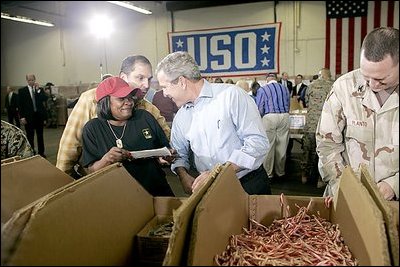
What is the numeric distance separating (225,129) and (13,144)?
0.90m

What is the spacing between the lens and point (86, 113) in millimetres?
1560

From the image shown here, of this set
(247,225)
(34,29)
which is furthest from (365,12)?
(247,225)

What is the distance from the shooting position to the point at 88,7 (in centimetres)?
143

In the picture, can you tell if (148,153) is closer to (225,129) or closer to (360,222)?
(225,129)

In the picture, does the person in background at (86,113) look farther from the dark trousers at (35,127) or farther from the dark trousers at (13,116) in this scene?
the dark trousers at (13,116)

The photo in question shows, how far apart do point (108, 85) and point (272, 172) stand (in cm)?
287

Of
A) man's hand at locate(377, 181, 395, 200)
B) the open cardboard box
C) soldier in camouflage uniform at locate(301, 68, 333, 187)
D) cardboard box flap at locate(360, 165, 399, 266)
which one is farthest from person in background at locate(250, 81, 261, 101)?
cardboard box flap at locate(360, 165, 399, 266)

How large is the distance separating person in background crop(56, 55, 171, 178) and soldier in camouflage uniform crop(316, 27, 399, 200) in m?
0.69

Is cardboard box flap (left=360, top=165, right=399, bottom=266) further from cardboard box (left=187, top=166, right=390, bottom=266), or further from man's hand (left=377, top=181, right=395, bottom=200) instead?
man's hand (left=377, top=181, right=395, bottom=200)

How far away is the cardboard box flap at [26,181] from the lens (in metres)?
0.79

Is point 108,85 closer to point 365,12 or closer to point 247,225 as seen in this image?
point 247,225

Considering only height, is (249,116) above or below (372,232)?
above

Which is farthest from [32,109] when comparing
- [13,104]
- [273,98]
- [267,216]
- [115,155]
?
[267,216]

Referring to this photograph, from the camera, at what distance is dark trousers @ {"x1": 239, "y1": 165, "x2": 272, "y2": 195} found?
1.45 m
